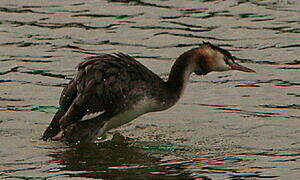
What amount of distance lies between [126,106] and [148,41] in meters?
4.73

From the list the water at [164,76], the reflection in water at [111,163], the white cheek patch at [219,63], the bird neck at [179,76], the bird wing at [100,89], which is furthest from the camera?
the white cheek patch at [219,63]

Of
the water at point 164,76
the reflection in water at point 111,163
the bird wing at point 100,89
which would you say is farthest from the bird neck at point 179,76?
the reflection in water at point 111,163

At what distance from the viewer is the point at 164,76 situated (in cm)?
1477

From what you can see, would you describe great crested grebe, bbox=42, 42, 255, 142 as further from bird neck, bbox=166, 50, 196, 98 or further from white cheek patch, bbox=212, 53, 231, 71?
white cheek patch, bbox=212, 53, 231, 71

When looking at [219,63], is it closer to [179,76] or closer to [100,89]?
[179,76]

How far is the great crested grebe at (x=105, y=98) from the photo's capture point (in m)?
11.7

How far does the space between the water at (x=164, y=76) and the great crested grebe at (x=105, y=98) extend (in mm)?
272

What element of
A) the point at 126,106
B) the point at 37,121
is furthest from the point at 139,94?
the point at 37,121

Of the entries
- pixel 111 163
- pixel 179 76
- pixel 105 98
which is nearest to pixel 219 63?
pixel 179 76

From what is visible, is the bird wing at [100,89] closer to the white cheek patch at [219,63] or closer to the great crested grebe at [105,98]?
the great crested grebe at [105,98]

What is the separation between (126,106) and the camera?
1169cm

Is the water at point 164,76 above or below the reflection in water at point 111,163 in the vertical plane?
above

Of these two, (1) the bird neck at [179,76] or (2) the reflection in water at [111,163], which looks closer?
(2) the reflection in water at [111,163]

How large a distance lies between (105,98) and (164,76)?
3154 mm
